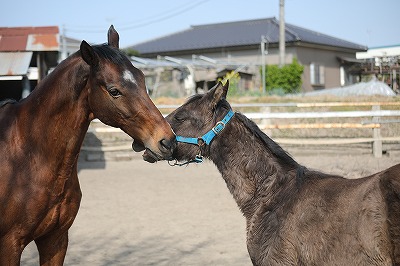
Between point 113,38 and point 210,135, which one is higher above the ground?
point 113,38

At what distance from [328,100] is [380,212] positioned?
17076mm

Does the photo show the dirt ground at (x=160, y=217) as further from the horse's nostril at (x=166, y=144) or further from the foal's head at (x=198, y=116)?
the horse's nostril at (x=166, y=144)

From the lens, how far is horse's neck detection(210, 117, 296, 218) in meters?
3.50

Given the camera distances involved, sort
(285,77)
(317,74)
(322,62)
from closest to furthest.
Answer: (285,77)
(317,74)
(322,62)

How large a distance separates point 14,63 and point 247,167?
8.84 m

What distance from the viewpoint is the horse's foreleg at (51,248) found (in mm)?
3426

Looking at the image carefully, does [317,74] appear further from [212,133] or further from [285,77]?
[212,133]

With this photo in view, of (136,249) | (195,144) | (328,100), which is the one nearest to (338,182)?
(195,144)

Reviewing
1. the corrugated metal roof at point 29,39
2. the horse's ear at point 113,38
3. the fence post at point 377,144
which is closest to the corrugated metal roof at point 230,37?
the fence post at point 377,144

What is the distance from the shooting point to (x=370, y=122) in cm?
1348

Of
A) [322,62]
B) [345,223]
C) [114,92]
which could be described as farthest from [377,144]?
[322,62]

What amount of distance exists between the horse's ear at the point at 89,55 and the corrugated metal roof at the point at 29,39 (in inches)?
346

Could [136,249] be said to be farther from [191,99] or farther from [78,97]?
[78,97]

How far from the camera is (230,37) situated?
3744cm
